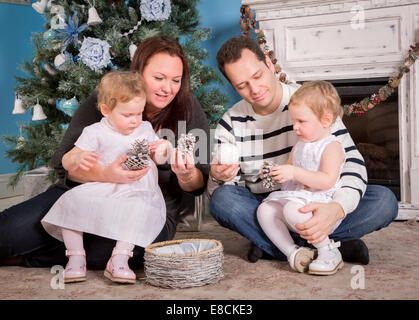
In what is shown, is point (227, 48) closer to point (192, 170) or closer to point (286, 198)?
point (192, 170)

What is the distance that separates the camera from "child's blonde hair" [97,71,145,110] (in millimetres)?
1489

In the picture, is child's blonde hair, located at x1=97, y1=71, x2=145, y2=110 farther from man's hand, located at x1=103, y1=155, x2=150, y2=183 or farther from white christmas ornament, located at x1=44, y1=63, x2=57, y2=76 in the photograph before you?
white christmas ornament, located at x1=44, y1=63, x2=57, y2=76

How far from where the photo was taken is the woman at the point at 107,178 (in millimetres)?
1639

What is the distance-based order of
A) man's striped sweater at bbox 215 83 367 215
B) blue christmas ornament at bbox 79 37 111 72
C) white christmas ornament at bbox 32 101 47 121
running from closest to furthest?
man's striped sweater at bbox 215 83 367 215 < blue christmas ornament at bbox 79 37 111 72 < white christmas ornament at bbox 32 101 47 121

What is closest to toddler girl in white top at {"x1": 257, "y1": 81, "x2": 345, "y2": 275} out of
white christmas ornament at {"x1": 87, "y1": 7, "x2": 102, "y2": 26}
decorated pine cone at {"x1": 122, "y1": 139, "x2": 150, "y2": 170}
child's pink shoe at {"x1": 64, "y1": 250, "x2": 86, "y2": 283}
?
decorated pine cone at {"x1": 122, "y1": 139, "x2": 150, "y2": 170}

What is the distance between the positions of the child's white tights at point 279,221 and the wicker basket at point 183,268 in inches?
9.9

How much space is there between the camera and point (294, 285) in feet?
4.66

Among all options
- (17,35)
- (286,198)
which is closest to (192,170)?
(286,198)

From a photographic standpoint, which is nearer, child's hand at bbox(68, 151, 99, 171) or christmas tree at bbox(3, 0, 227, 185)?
child's hand at bbox(68, 151, 99, 171)

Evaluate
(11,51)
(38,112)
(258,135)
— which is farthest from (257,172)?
(11,51)

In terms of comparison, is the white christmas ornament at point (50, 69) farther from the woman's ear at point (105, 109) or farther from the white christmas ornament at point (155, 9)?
the woman's ear at point (105, 109)

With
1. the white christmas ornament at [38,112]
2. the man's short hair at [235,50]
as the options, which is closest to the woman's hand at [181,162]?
the man's short hair at [235,50]

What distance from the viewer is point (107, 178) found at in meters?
1.54

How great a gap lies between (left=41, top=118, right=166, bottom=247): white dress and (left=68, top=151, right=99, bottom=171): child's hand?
0.05m
